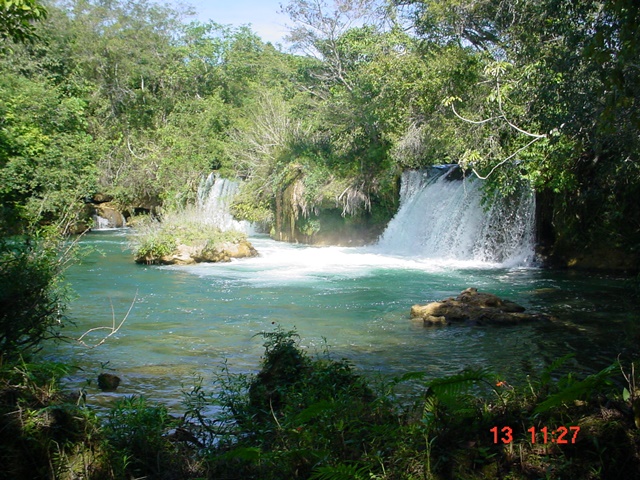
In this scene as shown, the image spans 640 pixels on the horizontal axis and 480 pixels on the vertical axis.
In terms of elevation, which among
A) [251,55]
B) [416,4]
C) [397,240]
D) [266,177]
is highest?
[251,55]

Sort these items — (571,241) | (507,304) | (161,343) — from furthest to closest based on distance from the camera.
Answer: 1. (571,241)
2. (507,304)
3. (161,343)

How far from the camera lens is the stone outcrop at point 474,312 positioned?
9453 millimetres

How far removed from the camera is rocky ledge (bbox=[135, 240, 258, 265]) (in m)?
17.0

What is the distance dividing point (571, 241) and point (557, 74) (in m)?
4.93

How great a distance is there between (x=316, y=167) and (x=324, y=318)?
496 inches

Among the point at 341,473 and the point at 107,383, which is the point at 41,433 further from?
the point at 107,383

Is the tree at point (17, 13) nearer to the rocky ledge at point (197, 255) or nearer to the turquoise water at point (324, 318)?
the turquoise water at point (324, 318)

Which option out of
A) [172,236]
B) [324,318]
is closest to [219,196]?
[172,236]

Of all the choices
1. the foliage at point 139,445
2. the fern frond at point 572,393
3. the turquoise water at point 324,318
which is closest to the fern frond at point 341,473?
the fern frond at point 572,393

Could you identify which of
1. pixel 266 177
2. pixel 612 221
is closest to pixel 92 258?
pixel 266 177

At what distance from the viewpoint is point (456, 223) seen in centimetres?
1719

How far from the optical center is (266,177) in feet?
82.3

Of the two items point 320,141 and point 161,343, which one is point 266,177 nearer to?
point 320,141

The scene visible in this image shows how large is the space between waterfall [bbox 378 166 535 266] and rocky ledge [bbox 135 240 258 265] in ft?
16.6
